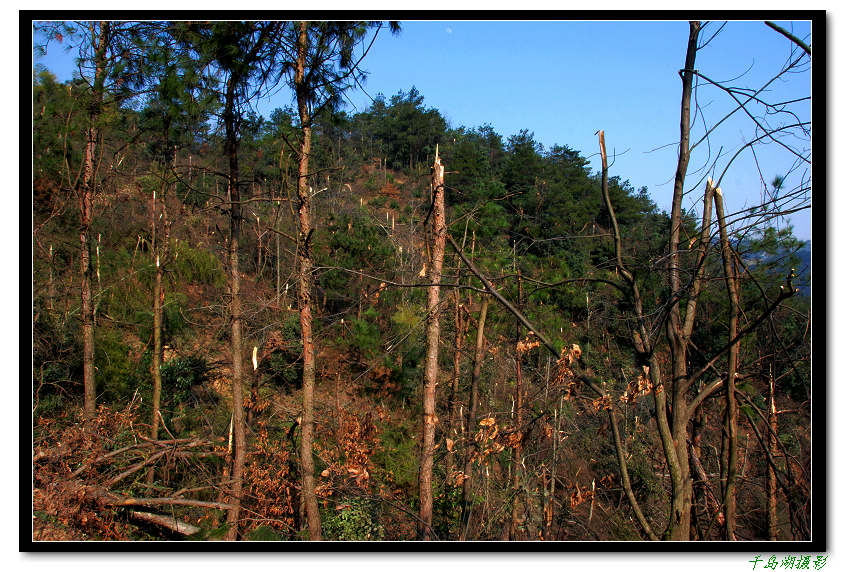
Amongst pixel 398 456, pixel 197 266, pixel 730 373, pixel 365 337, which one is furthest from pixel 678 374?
pixel 197 266

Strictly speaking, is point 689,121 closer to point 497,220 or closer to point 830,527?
point 830,527

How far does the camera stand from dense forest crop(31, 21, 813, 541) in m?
3.50

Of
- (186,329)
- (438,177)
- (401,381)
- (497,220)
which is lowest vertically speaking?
(401,381)

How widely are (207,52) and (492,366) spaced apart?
9909 millimetres

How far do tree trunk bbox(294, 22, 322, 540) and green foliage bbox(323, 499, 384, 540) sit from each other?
1.97 metres

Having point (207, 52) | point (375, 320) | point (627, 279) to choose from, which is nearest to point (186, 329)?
point (375, 320)

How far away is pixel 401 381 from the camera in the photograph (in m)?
17.2

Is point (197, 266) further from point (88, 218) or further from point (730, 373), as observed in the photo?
point (730, 373)

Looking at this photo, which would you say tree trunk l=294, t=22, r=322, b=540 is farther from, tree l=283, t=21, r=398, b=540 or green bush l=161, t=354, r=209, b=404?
green bush l=161, t=354, r=209, b=404

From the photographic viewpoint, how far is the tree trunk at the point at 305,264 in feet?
20.3

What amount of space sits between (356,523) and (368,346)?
25.0ft

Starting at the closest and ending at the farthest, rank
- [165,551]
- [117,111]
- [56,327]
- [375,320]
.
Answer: [165,551] → [117,111] → [56,327] → [375,320]

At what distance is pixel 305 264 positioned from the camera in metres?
6.30

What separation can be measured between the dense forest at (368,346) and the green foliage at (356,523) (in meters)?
0.05
